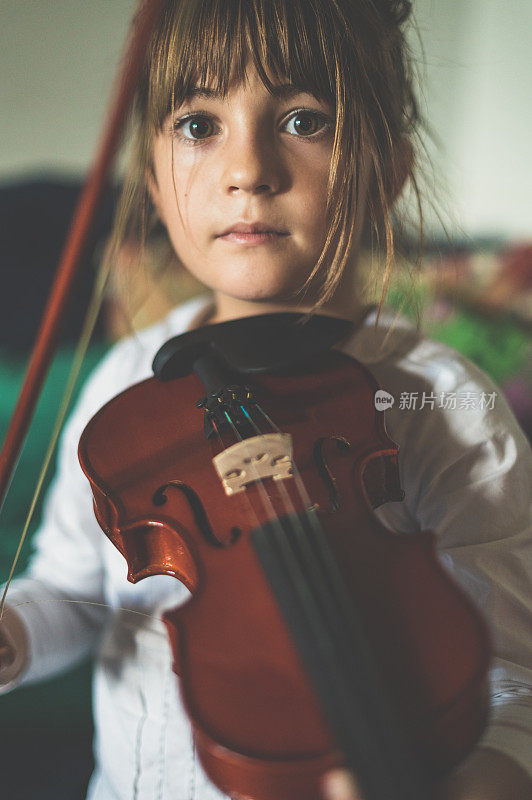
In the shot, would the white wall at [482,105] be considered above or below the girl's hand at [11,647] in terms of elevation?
above

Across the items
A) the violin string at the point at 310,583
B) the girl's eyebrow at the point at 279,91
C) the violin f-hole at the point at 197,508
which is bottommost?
the violin f-hole at the point at 197,508

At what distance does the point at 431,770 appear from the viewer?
0.22m

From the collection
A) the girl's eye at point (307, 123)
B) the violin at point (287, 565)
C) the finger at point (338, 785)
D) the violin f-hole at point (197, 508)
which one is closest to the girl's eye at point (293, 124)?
the girl's eye at point (307, 123)

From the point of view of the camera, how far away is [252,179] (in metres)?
0.37

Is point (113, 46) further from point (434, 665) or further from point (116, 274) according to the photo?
point (434, 665)

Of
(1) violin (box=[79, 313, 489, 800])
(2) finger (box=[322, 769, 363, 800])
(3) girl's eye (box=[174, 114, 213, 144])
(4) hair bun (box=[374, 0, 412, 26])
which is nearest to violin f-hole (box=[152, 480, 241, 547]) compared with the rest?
(1) violin (box=[79, 313, 489, 800])

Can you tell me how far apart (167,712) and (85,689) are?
0.83 feet

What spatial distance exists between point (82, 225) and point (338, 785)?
0.27 m

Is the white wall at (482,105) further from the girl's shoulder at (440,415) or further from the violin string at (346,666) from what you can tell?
the violin string at (346,666)

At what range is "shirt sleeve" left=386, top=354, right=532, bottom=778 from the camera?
1.20 ft

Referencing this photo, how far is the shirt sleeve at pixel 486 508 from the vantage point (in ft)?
1.20

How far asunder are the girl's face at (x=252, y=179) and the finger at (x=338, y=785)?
0.94 ft

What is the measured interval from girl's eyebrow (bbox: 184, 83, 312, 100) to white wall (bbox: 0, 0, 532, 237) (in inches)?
6.0

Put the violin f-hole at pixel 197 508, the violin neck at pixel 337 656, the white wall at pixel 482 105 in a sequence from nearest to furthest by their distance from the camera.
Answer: the violin neck at pixel 337 656, the violin f-hole at pixel 197 508, the white wall at pixel 482 105
